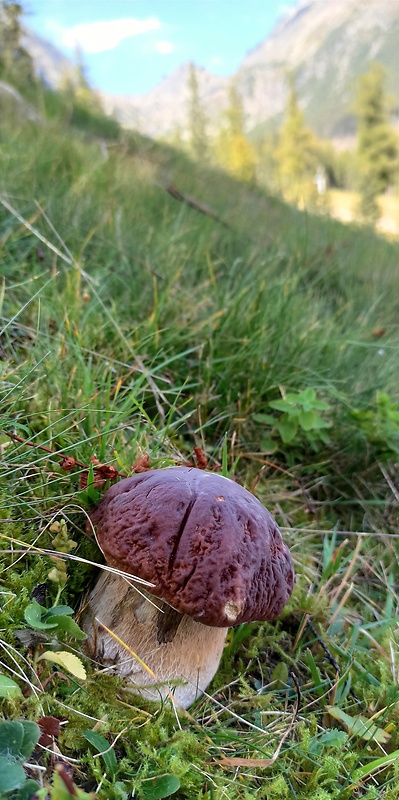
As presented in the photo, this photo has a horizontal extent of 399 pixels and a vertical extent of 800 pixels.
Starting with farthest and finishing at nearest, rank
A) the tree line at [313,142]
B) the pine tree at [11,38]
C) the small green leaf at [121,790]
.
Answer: the tree line at [313,142]
the pine tree at [11,38]
the small green leaf at [121,790]

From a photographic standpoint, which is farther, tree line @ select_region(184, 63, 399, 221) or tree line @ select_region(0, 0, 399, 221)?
tree line @ select_region(184, 63, 399, 221)

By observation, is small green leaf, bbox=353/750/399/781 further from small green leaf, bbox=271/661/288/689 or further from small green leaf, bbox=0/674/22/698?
small green leaf, bbox=0/674/22/698

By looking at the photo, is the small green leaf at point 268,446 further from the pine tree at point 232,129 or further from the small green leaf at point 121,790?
the pine tree at point 232,129

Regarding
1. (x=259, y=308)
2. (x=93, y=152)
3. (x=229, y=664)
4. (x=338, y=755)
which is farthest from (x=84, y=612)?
(x=93, y=152)

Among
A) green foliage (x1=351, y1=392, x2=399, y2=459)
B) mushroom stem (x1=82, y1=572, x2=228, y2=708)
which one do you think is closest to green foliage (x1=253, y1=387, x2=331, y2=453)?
green foliage (x1=351, y1=392, x2=399, y2=459)

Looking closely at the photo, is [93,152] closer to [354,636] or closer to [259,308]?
[259,308]

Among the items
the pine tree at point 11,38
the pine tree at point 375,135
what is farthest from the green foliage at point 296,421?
the pine tree at point 375,135
